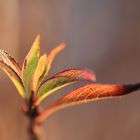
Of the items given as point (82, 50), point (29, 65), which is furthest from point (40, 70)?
point (82, 50)

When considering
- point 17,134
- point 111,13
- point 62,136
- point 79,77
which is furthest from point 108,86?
point 111,13

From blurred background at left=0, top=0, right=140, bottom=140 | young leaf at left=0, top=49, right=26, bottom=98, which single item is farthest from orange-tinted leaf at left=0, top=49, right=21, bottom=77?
blurred background at left=0, top=0, right=140, bottom=140

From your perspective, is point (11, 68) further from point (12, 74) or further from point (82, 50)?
point (82, 50)

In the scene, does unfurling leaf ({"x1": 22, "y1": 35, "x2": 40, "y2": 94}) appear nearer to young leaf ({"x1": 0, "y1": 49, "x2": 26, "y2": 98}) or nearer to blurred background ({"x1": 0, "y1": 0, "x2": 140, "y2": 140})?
young leaf ({"x1": 0, "y1": 49, "x2": 26, "y2": 98})

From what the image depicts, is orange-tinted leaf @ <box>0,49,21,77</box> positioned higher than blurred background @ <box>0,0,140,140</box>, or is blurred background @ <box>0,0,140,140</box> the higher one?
orange-tinted leaf @ <box>0,49,21,77</box>

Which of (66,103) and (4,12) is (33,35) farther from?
(66,103)

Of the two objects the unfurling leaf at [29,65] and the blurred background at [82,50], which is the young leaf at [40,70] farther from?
the blurred background at [82,50]
